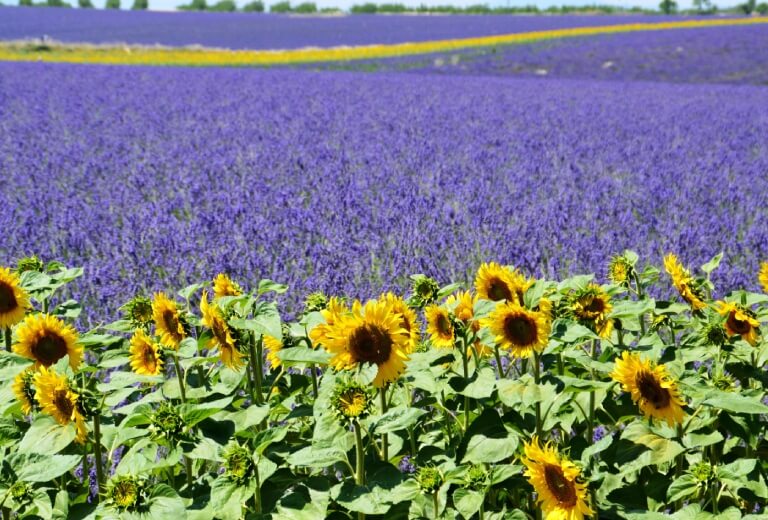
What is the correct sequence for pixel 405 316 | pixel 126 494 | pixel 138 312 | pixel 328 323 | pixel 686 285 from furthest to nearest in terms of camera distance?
pixel 686 285 → pixel 138 312 → pixel 405 316 → pixel 328 323 → pixel 126 494

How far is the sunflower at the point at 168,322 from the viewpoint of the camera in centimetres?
144

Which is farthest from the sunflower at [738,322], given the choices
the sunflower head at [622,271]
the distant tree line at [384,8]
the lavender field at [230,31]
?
the distant tree line at [384,8]

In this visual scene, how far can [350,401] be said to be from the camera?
1.16 meters

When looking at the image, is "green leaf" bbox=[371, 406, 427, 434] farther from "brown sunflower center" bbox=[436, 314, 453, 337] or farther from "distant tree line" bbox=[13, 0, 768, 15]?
"distant tree line" bbox=[13, 0, 768, 15]

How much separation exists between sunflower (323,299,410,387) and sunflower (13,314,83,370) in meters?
0.56

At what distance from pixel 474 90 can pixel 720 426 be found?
38.5 ft

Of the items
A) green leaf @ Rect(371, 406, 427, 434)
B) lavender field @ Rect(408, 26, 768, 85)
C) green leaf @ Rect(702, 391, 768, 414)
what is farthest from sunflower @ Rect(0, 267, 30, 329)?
lavender field @ Rect(408, 26, 768, 85)

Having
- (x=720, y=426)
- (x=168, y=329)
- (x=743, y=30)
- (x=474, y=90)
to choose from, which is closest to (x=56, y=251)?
(x=168, y=329)

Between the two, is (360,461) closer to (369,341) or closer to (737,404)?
(369,341)

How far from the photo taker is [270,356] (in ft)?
5.11

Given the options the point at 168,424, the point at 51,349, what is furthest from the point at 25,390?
the point at 168,424

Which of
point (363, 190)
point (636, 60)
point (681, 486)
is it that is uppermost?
point (681, 486)

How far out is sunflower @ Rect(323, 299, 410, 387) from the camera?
46.9 inches

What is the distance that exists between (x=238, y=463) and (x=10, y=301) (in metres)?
0.61
